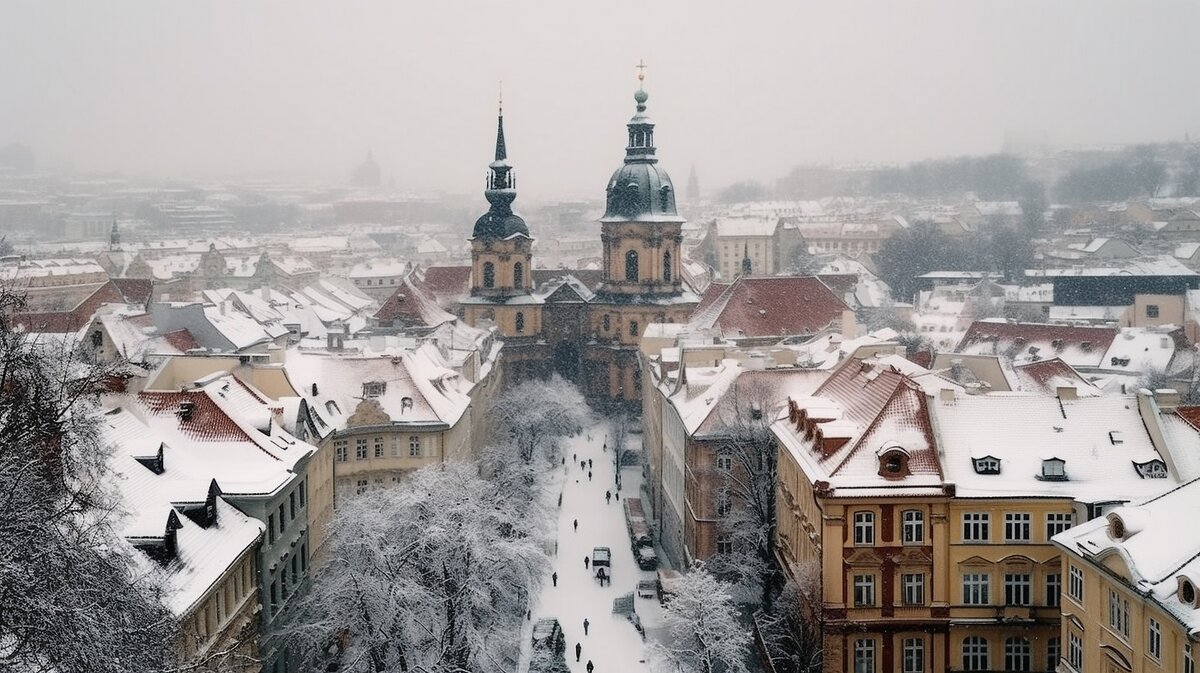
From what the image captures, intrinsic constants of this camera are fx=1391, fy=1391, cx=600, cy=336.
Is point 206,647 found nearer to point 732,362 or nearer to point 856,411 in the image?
point 856,411

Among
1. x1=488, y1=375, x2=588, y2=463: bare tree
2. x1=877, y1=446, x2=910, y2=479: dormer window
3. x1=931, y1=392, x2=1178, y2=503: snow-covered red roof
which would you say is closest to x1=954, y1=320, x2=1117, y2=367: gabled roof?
x1=488, y1=375, x2=588, y2=463: bare tree

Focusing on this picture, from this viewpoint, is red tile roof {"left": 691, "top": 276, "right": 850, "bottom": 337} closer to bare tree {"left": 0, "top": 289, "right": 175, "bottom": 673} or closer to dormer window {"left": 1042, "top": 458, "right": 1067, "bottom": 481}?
dormer window {"left": 1042, "top": 458, "right": 1067, "bottom": 481}

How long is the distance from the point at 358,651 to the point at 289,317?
75.8 m

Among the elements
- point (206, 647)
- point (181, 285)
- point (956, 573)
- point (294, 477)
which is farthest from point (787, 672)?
point (181, 285)

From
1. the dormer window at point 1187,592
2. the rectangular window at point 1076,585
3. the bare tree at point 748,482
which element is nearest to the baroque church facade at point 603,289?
the bare tree at point 748,482

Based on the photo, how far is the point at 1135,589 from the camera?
1105 inches

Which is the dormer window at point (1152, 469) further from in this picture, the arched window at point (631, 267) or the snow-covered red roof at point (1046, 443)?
the arched window at point (631, 267)

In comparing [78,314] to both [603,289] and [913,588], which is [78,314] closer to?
[603,289]

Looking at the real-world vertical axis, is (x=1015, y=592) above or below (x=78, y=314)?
below

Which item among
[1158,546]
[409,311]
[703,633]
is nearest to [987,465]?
[703,633]

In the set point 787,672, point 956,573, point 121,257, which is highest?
point 121,257

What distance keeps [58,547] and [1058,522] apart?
1109 inches

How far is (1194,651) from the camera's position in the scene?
25.8 meters

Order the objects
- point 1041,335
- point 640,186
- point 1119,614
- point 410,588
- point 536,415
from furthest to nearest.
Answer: point 640,186 < point 1041,335 < point 536,415 < point 410,588 < point 1119,614
